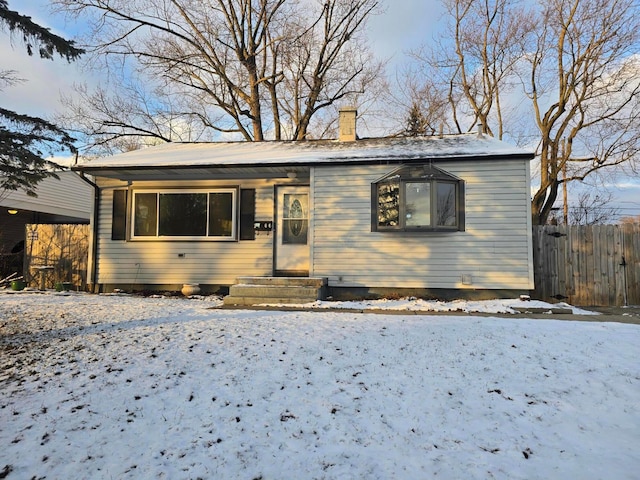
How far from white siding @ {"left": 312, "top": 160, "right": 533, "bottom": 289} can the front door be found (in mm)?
537

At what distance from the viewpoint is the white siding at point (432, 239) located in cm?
820

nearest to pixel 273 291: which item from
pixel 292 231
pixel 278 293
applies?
pixel 278 293

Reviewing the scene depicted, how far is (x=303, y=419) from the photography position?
2.96 meters

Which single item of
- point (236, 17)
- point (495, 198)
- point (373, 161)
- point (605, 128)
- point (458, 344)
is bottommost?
point (458, 344)

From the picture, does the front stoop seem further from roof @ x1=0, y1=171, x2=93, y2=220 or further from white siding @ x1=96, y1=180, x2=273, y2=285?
roof @ x1=0, y1=171, x2=93, y2=220

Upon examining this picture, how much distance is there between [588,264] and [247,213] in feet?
26.6

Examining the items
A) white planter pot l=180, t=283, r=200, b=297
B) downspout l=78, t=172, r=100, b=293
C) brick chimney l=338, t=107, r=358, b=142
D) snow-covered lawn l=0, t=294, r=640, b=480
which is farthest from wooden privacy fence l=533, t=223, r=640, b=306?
downspout l=78, t=172, r=100, b=293

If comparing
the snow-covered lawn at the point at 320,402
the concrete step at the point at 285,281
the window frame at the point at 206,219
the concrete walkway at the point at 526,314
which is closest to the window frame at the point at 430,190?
the concrete step at the point at 285,281

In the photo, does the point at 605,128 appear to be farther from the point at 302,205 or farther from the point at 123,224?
the point at 123,224

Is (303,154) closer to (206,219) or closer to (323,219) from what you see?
(323,219)

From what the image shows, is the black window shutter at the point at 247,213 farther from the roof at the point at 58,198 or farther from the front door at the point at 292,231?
the roof at the point at 58,198

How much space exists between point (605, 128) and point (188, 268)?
17.3 m

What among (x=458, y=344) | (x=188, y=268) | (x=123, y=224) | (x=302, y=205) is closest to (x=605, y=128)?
(x=302, y=205)

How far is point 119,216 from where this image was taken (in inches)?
377
